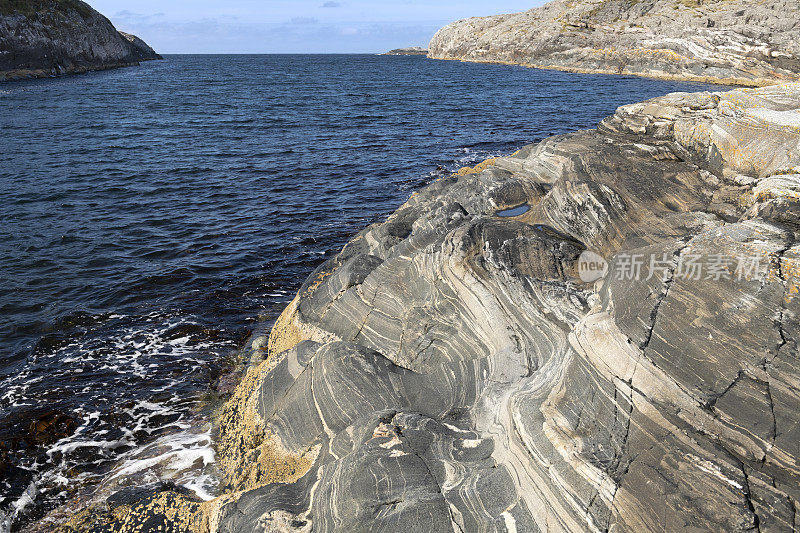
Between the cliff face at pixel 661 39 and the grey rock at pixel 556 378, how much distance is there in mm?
77722

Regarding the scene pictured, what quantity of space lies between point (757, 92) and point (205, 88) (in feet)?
283

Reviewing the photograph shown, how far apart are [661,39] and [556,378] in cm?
10486

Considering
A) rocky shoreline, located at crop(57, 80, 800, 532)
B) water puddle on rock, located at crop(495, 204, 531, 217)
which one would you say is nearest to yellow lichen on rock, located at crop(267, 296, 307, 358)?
rocky shoreline, located at crop(57, 80, 800, 532)

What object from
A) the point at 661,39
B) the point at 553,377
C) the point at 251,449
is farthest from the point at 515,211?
the point at 661,39

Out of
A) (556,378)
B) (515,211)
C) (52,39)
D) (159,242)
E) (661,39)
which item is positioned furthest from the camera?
(52,39)

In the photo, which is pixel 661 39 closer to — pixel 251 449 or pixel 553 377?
pixel 553 377

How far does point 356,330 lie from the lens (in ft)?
41.4

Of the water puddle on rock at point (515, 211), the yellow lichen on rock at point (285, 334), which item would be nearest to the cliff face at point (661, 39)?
the water puddle on rock at point (515, 211)

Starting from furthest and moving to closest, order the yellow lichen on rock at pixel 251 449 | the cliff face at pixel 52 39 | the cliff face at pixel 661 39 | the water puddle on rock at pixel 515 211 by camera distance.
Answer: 1. the cliff face at pixel 52 39
2. the cliff face at pixel 661 39
3. the water puddle on rock at pixel 515 211
4. the yellow lichen on rock at pixel 251 449

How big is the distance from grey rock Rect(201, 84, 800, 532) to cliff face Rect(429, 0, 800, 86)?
3060 inches

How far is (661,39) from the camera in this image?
90688mm

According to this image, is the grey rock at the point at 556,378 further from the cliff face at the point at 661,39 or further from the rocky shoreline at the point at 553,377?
the cliff face at the point at 661,39

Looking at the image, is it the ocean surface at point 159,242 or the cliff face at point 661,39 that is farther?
the cliff face at point 661,39

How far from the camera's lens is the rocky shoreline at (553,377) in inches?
247
